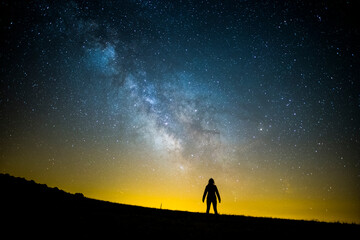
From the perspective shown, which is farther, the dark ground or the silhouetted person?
the silhouetted person

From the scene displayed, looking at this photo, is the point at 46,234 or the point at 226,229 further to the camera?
the point at 226,229

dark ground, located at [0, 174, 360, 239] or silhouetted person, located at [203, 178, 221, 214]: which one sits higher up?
silhouetted person, located at [203, 178, 221, 214]

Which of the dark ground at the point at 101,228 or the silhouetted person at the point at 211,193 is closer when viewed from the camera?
the dark ground at the point at 101,228

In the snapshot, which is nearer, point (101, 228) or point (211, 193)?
point (101, 228)

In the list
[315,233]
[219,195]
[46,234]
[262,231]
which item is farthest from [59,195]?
[315,233]

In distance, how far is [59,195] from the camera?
977cm

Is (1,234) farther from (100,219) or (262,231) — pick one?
(262,231)

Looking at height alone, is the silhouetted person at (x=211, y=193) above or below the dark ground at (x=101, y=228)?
above

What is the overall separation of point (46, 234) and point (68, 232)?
0.43m

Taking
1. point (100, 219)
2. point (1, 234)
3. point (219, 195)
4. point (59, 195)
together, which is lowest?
point (1, 234)

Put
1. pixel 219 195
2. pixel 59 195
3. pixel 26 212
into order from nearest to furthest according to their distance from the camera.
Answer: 1. pixel 26 212
2. pixel 59 195
3. pixel 219 195

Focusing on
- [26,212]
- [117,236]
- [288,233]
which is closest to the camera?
[117,236]

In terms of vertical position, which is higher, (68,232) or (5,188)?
(5,188)

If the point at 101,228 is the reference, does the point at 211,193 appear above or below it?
above
